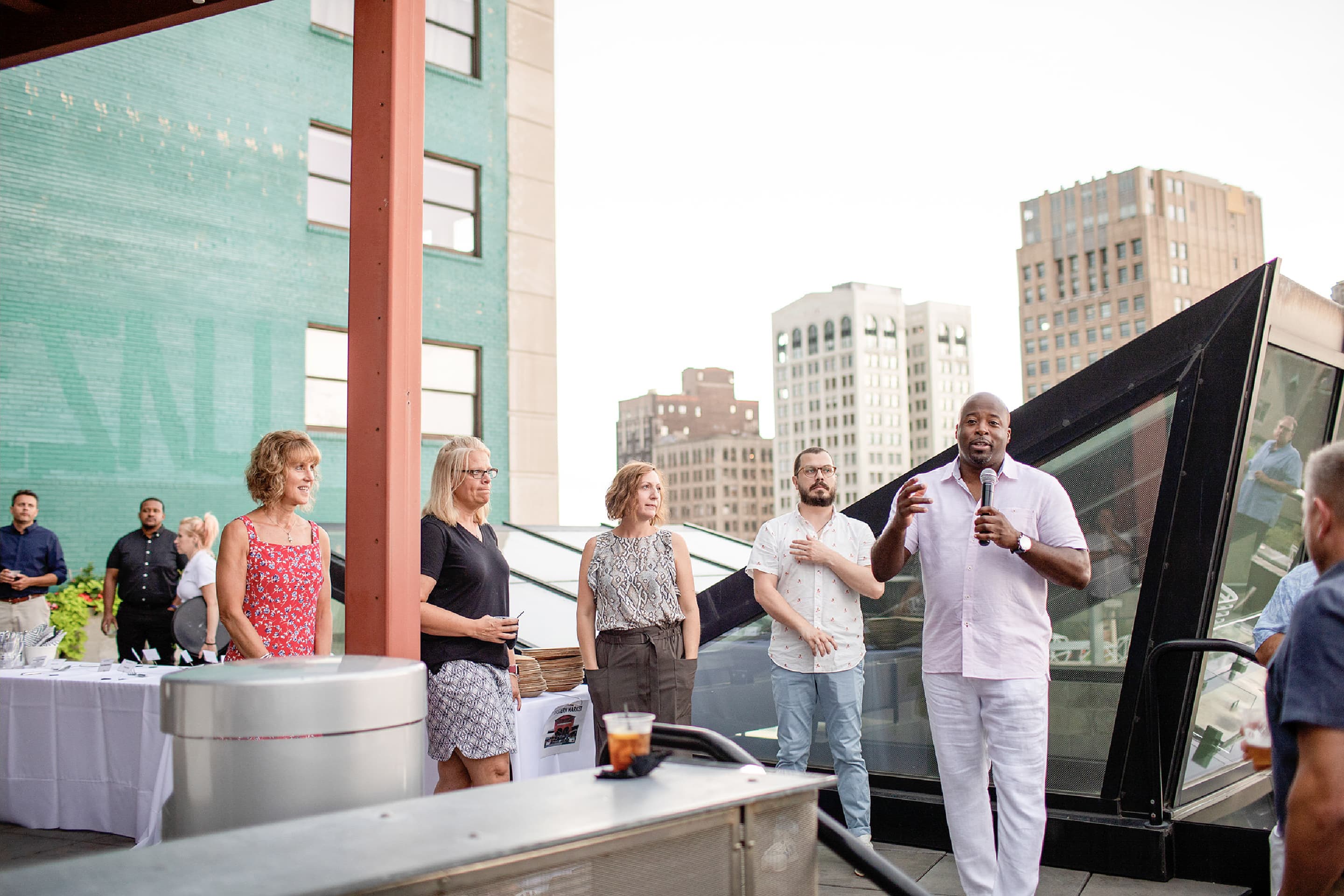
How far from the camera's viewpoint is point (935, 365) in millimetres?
189750

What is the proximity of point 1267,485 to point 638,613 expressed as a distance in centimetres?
328

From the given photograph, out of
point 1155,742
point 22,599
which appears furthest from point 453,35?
point 1155,742

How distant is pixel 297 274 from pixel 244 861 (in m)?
13.9

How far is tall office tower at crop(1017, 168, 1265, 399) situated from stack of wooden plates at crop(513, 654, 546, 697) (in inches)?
5694

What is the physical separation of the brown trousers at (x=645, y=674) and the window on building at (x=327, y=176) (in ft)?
38.2

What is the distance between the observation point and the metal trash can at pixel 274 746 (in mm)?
2191

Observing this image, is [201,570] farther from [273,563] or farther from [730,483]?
[730,483]

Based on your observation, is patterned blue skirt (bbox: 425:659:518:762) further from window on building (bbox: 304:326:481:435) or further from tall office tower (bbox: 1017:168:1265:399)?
tall office tower (bbox: 1017:168:1265:399)

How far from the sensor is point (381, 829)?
1.88 meters

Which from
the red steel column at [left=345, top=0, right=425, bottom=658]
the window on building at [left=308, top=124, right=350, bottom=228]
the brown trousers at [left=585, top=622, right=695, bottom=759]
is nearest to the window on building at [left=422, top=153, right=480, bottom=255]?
the window on building at [left=308, top=124, right=350, bottom=228]

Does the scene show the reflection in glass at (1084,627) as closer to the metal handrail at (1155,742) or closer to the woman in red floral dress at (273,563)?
the metal handrail at (1155,742)

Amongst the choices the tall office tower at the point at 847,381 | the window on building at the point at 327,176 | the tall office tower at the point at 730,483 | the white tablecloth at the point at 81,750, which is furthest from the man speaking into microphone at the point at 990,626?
the tall office tower at the point at 730,483

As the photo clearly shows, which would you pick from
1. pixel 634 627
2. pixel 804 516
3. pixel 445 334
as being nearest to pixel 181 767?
pixel 634 627

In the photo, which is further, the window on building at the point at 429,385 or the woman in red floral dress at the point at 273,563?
the window on building at the point at 429,385
